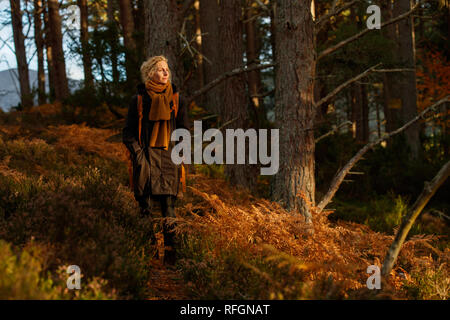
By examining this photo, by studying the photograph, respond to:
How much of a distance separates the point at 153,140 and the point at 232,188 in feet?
14.0

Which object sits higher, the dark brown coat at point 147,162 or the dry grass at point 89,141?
the dry grass at point 89,141

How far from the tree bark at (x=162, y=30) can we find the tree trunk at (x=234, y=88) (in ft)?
6.35

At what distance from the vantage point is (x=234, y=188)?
28.0 ft

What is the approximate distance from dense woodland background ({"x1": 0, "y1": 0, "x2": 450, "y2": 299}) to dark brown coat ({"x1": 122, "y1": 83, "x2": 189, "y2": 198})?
1.36ft

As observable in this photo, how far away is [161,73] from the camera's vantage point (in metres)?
4.50

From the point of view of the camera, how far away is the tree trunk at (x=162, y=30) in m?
7.14

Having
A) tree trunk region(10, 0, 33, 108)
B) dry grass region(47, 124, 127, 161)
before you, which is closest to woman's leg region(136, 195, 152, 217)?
dry grass region(47, 124, 127, 161)

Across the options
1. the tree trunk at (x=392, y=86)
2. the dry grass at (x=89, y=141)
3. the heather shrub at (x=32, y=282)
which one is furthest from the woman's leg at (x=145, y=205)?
the tree trunk at (x=392, y=86)

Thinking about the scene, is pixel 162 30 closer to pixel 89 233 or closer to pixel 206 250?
pixel 206 250

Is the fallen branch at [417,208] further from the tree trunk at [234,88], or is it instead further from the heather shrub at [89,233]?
the tree trunk at [234,88]

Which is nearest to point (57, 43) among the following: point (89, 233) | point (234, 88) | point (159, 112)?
point (234, 88)
